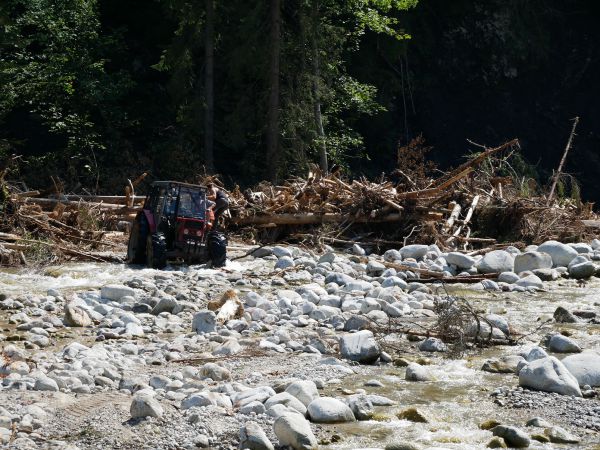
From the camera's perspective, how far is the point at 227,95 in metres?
29.5

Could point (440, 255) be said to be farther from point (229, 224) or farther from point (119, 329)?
point (119, 329)

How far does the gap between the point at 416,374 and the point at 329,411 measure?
1580mm

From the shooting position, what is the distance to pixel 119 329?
35.2 feet

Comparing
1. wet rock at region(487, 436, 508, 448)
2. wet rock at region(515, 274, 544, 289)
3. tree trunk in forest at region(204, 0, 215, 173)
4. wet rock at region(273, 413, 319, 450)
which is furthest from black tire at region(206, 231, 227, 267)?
tree trunk in forest at region(204, 0, 215, 173)

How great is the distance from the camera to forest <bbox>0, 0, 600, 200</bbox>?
1062 inches

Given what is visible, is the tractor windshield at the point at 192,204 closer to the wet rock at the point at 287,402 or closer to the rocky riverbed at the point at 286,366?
the rocky riverbed at the point at 286,366

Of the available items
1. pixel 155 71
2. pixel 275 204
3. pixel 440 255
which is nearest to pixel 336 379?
pixel 440 255

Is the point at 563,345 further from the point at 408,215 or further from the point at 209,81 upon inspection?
the point at 209,81

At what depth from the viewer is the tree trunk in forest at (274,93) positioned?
26.6m

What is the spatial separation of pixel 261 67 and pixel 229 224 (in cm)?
826

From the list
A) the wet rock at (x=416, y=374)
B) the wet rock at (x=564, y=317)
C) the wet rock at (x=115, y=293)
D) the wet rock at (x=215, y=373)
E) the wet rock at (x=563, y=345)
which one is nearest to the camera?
the wet rock at (x=215, y=373)

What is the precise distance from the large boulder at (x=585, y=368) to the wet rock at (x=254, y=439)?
312cm

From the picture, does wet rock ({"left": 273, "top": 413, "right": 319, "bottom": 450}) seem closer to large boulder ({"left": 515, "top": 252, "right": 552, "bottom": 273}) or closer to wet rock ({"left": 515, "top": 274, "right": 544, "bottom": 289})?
wet rock ({"left": 515, "top": 274, "right": 544, "bottom": 289})

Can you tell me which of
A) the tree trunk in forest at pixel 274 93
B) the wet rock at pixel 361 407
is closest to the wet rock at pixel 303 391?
the wet rock at pixel 361 407
